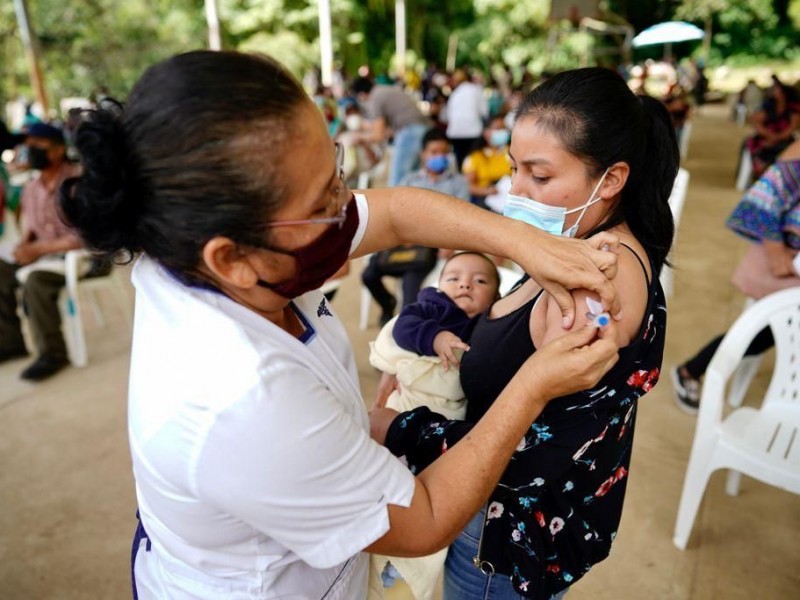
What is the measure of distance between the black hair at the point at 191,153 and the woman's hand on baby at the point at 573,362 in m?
0.47

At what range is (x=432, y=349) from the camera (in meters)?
1.62

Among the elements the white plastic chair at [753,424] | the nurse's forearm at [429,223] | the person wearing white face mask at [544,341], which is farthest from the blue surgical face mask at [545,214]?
the white plastic chair at [753,424]

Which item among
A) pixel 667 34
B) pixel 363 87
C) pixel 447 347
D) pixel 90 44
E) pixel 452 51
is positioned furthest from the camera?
pixel 452 51

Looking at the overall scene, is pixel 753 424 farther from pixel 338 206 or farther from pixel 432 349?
pixel 338 206

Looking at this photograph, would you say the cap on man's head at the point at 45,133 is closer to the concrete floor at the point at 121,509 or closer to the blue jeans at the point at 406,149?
the concrete floor at the point at 121,509

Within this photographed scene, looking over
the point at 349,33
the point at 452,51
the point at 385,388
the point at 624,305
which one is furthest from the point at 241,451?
the point at 452,51

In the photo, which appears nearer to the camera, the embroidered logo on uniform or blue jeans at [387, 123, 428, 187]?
the embroidered logo on uniform

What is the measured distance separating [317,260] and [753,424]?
2.11m

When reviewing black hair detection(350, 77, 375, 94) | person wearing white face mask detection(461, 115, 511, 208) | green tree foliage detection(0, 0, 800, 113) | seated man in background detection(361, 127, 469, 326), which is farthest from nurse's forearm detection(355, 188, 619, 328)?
green tree foliage detection(0, 0, 800, 113)

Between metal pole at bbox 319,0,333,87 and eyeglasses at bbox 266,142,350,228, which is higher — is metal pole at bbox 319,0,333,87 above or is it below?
below

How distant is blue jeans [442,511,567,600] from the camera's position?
4.24 ft

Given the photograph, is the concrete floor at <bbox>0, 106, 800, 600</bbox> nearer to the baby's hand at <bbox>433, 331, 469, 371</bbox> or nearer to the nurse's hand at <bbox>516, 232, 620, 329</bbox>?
the baby's hand at <bbox>433, 331, 469, 371</bbox>

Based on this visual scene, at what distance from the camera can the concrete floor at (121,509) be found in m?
2.22

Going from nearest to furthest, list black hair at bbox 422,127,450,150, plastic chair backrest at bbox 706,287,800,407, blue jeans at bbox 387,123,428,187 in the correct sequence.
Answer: plastic chair backrest at bbox 706,287,800,407, black hair at bbox 422,127,450,150, blue jeans at bbox 387,123,428,187
